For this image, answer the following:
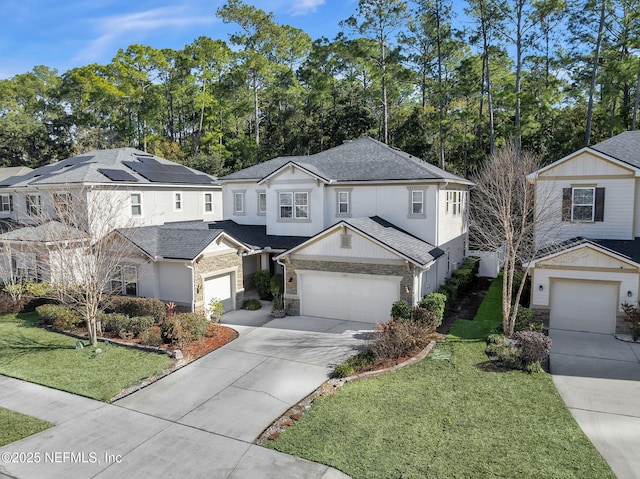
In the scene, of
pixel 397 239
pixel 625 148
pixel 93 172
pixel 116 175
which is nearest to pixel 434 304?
pixel 397 239

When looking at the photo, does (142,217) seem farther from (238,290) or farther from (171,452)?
(171,452)

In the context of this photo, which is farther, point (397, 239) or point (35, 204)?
point (35, 204)

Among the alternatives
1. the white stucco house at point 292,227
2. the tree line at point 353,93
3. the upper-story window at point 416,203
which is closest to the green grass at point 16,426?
the white stucco house at point 292,227

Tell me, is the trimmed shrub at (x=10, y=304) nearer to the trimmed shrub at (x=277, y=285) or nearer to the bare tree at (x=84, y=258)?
the bare tree at (x=84, y=258)

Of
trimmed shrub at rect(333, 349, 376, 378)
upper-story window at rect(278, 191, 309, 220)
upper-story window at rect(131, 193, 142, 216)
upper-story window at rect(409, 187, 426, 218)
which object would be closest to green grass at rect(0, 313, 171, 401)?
trimmed shrub at rect(333, 349, 376, 378)

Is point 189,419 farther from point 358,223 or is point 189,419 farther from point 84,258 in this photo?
point 358,223
